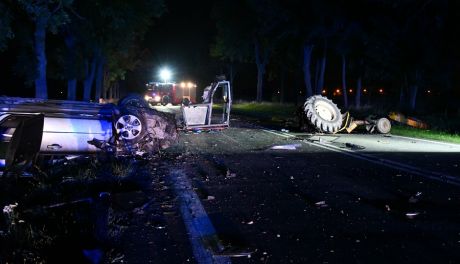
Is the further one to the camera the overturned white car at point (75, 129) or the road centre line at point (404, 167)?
the road centre line at point (404, 167)

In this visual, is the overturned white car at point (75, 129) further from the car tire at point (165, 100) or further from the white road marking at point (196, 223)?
the car tire at point (165, 100)

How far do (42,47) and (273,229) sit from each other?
2033 cm

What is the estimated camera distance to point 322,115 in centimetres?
Result: 1795

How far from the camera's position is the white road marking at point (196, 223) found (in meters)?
4.33

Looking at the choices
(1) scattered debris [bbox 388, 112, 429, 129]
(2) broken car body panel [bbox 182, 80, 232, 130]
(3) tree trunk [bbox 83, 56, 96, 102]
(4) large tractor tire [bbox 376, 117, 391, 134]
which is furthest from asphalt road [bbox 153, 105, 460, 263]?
(3) tree trunk [bbox 83, 56, 96, 102]

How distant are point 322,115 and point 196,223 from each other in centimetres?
1336

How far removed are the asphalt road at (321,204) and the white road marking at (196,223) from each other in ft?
0.04

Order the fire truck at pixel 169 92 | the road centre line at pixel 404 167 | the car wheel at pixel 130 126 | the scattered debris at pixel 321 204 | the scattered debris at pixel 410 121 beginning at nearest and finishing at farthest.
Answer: the scattered debris at pixel 321 204, the road centre line at pixel 404 167, the car wheel at pixel 130 126, the scattered debris at pixel 410 121, the fire truck at pixel 169 92

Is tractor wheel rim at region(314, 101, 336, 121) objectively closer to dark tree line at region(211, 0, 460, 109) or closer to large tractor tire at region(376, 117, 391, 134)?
large tractor tire at region(376, 117, 391, 134)

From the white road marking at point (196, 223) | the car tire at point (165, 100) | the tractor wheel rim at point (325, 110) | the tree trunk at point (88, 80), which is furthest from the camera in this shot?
the car tire at point (165, 100)

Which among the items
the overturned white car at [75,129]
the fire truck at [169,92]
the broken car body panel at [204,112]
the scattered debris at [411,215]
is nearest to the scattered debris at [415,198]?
the scattered debris at [411,215]

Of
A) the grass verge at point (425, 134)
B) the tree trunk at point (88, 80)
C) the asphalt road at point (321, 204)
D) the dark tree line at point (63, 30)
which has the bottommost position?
the asphalt road at point (321, 204)

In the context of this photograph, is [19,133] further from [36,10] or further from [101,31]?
[101,31]

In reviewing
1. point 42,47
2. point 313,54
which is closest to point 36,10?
point 42,47
